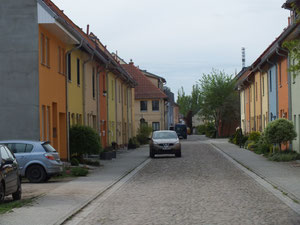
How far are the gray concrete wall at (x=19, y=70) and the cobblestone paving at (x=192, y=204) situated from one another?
5.16 meters

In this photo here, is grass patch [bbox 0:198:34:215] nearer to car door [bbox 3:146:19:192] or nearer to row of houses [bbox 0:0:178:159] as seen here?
car door [bbox 3:146:19:192]

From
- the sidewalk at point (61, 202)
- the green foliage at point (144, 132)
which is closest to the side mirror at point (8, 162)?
the sidewalk at point (61, 202)

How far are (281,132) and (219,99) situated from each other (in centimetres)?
5315

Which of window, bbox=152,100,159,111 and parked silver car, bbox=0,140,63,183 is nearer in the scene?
parked silver car, bbox=0,140,63,183

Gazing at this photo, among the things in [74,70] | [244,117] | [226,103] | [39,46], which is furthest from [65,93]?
[226,103]

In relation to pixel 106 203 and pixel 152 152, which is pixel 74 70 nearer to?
pixel 152 152

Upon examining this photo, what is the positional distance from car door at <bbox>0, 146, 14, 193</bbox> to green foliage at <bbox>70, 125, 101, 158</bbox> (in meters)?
12.2

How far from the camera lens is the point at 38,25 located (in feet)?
72.0

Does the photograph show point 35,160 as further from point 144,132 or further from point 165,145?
point 144,132

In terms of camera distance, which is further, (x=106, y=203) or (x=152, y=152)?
(x=152, y=152)

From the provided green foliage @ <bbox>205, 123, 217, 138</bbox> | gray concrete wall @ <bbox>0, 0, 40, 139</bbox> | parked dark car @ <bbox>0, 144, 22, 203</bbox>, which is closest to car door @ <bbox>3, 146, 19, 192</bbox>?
parked dark car @ <bbox>0, 144, 22, 203</bbox>

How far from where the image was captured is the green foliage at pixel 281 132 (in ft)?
90.2

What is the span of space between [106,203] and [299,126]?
1769cm

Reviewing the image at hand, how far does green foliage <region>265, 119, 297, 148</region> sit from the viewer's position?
2750 cm
